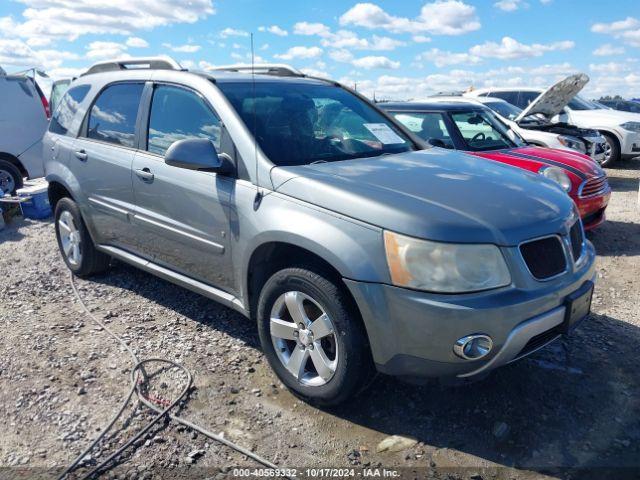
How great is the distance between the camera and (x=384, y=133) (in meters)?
3.91

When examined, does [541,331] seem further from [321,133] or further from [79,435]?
[79,435]

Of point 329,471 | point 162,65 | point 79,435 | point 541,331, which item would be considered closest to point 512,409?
point 541,331

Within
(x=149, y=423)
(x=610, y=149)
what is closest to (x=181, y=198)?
(x=149, y=423)

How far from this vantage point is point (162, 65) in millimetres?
4102

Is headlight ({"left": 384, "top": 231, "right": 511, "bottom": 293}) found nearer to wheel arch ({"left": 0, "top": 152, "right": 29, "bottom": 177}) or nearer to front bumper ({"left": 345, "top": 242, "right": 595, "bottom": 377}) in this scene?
front bumper ({"left": 345, "top": 242, "right": 595, "bottom": 377})

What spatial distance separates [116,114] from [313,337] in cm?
255

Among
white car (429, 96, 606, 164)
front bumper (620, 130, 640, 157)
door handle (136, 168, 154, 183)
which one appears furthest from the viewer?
front bumper (620, 130, 640, 157)

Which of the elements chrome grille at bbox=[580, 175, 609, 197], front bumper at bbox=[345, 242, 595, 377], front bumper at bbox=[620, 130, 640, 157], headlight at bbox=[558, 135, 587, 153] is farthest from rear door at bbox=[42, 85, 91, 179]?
front bumper at bbox=[620, 130, 640, 157]

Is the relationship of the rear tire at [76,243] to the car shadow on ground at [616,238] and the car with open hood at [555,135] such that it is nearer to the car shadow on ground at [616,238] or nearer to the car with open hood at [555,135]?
the car shadow on ground at [616,238]

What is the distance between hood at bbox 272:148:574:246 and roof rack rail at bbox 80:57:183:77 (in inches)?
64.4

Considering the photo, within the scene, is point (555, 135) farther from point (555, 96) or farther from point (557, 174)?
point (557, 174)

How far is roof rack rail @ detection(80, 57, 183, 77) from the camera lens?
4039 millimetres

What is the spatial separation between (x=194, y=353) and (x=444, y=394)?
1628 millimetres

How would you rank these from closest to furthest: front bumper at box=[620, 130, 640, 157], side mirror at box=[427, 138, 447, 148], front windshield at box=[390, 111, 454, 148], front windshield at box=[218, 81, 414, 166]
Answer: front windshield at box=[218, 81, 414, 166] → side mirror at box=[427, 138, 447, 148] → front windshield at box=[390, 111, 454, 148] → front bumper at box=[620, 130, 640, 157]
